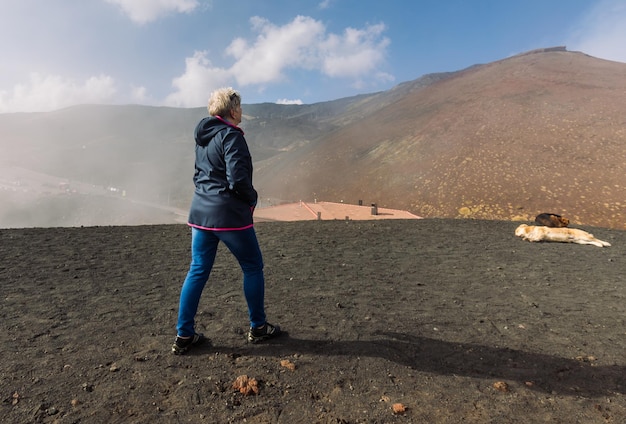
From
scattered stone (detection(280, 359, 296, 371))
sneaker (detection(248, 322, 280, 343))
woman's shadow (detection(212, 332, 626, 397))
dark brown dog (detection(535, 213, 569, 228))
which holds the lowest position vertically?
woman's shadow (detection(212, 332, 626, 397))

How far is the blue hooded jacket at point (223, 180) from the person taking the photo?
258 centimetres

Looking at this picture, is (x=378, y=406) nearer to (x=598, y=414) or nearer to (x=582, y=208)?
(x=598, y=414)

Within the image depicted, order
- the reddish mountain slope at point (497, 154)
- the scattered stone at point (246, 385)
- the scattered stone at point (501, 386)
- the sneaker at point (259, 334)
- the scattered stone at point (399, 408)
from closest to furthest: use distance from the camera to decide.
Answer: the scattered stone at point (399, 408) < the scattered stone at point (246, 385) < the scattered stone at point (501, 386) < the sneaker at point (259, 334) < the reddish mountain slope at point (497, 154)

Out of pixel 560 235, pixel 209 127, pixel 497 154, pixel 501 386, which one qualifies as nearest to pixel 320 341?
pixel 501 386

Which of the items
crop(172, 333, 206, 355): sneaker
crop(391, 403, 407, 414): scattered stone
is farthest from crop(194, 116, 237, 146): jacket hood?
crop(391, 403, 407, 414): scattered stone

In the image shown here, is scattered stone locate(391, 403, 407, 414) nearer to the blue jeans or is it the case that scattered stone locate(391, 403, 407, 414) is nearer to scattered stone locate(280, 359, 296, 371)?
scattered stone locate(280, 359, 296, 371)

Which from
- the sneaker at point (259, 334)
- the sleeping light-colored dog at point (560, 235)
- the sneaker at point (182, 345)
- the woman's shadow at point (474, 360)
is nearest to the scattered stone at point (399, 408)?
the woman's shadow at point (474, 360)

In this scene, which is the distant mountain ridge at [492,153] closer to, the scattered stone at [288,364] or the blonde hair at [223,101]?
the scattered stone at [288,364]

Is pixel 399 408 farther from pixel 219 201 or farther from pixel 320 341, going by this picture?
pixel 219 201

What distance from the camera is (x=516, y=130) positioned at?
74.0ft

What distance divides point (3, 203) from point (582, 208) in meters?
Result: 88.7

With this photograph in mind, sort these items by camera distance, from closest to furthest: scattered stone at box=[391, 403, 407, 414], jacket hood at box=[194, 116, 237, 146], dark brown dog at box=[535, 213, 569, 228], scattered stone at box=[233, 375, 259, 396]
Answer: scattered stone at box=[391, 403, 407, 414]
scattered stone at box=[233, 375, 259, 396]
jacket hood at box=[194, 116, 237, 146]
dark brown dog at box=[535, 213, 569, 228]

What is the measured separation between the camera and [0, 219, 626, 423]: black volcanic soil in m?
2.19

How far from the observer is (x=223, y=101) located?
2727 millimetres
